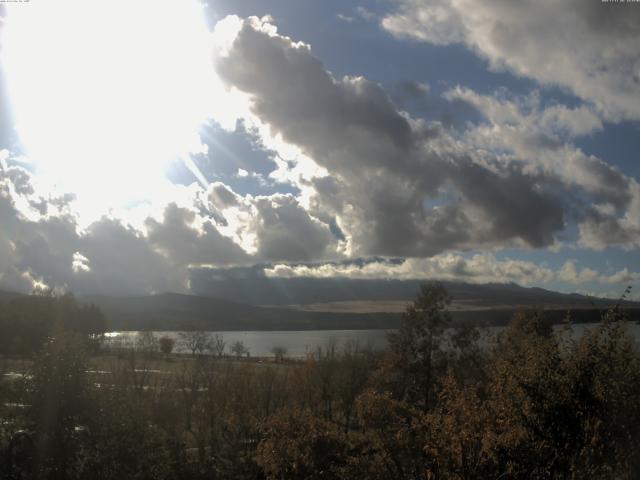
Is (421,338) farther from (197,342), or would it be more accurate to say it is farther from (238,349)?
(197,342)

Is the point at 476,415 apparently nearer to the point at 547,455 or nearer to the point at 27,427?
the point at 547,455

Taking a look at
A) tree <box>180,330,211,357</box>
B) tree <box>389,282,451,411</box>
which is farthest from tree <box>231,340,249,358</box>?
tree <box>389,282,451,411</box>

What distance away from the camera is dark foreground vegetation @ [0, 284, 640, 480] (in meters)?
14.8

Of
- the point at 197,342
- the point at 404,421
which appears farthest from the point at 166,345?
the point at 404,421

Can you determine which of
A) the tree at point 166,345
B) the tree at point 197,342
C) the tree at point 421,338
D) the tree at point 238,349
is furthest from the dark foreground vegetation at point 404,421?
the tree at point 166,345

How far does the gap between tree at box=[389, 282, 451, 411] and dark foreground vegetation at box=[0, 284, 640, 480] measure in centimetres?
9

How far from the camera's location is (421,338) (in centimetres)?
4788

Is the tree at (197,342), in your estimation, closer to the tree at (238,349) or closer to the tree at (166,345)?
the tree at (166,345)

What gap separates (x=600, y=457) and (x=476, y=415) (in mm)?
3654

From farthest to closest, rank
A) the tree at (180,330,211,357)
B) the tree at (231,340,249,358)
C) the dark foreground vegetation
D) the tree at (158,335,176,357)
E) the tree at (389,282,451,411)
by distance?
the tree at (158,335,176,357)
the tree at (231,340,249,358)
the tree at (180,330,211,357)
the tree at (389,282,451,411)
the dark foreground vegetation

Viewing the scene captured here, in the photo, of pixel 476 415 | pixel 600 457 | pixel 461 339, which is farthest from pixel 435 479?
pixel 461 339

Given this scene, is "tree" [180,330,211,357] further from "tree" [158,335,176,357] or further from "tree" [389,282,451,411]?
"tree" [389,282,451,411]

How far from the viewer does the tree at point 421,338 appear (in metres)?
47.6

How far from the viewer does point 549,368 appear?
1545cm
